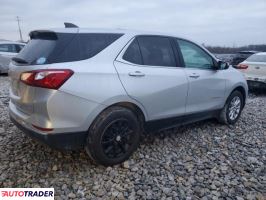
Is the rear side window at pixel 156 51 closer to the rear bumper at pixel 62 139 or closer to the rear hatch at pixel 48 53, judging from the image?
the rear hatch at pixel 48 53

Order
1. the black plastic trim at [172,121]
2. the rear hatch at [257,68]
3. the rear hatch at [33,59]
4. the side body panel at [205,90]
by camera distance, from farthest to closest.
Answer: the rear hatch at [257,68] < the side body panel at [205,90] < the black plastic trim at [172,121] < the rear hatch at [33,59]

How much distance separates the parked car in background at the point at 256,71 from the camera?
8516mm

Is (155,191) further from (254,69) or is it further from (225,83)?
(254,69)

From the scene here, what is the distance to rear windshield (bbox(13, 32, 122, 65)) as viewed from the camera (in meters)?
2.98

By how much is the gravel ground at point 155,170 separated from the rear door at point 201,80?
589 mm

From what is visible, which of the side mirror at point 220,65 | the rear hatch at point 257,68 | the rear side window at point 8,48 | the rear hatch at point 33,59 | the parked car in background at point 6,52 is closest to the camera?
the rear hatch at point 33,59

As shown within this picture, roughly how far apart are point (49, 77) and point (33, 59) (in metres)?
0.43

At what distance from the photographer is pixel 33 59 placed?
308cm

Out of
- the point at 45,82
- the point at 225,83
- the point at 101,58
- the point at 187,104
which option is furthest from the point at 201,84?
the point at 45,82

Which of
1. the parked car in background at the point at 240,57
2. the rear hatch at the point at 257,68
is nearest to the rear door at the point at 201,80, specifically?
the rear hatch at the point at 257,68

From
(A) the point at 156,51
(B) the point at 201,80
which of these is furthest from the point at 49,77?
(B) the point at 201,80

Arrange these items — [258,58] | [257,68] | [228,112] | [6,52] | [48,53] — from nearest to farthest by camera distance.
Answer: [48,53] → [228,112] → [257,68] → [258,58] → [6,52]

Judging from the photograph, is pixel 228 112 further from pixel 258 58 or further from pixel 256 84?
pixel 258 58

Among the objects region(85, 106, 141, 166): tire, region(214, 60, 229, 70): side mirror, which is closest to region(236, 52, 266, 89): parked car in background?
region(214, 60, 229, 70): side mirror
